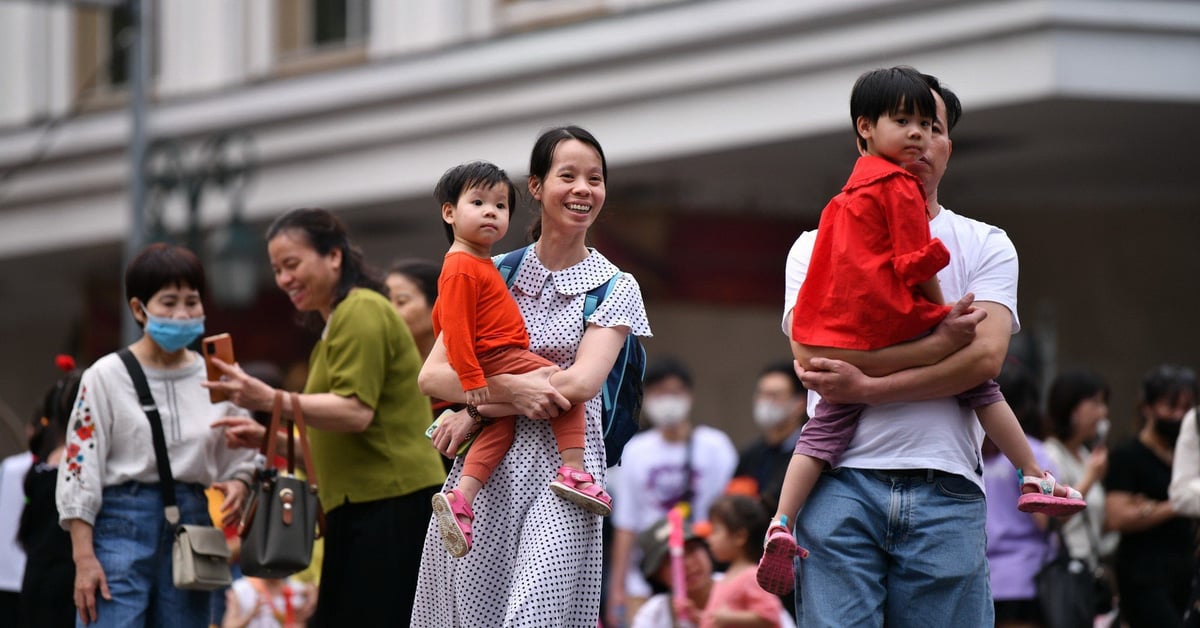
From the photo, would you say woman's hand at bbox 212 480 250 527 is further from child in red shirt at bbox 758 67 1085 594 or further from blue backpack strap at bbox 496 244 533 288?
child in red shirt at bbox 758 67 1085 594

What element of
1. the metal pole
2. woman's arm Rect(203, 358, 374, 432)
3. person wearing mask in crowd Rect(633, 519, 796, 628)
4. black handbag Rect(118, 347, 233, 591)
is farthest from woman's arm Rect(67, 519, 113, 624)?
the metal pole

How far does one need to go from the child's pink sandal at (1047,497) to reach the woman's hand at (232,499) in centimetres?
307

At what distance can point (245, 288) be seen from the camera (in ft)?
57.7

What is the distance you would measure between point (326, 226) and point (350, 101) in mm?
12790

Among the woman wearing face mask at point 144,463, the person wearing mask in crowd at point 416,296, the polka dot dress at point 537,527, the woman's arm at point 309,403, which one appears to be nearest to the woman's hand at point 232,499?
the woman wearing face mask at point 144,463

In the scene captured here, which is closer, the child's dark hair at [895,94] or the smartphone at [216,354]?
the child's dark hair at [895,94]

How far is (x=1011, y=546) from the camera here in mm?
9414

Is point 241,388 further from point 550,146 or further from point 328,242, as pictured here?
point 550,146

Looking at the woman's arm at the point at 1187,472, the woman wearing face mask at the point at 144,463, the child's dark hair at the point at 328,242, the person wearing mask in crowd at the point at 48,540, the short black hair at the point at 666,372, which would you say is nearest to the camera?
the woman wearing face mask at the point at 144,463

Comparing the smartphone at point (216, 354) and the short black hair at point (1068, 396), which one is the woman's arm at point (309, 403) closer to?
the smartphone at point (216, 354)

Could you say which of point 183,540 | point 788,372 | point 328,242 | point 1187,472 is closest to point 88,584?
point 183,540

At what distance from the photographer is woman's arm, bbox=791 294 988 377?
17.9 ft

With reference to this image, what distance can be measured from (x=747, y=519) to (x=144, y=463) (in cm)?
353

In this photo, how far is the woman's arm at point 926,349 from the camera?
5.45 meters
